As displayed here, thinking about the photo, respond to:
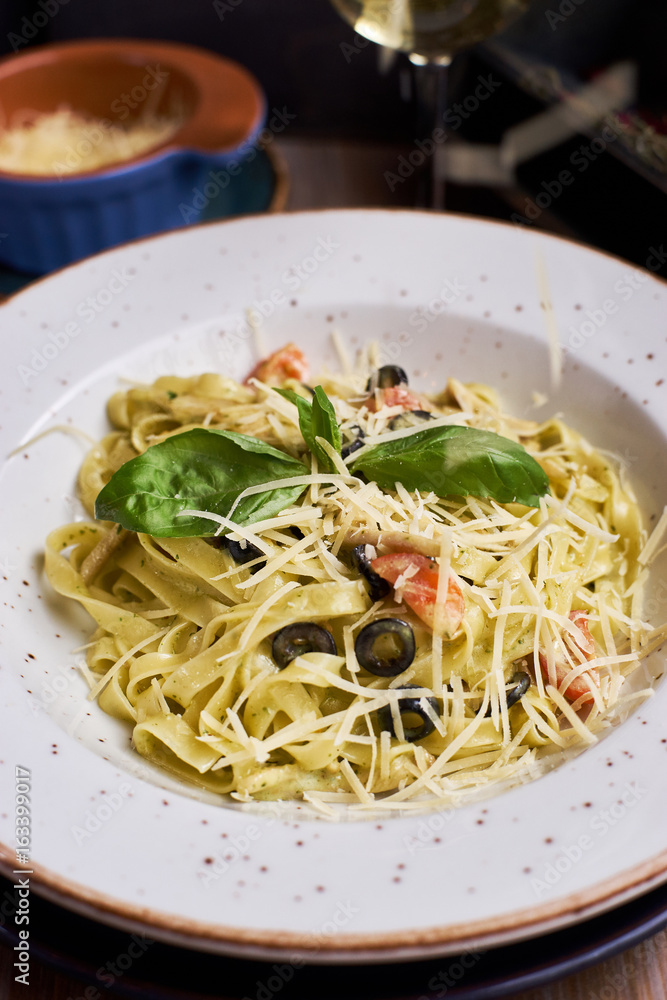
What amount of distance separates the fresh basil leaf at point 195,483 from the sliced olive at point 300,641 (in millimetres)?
327

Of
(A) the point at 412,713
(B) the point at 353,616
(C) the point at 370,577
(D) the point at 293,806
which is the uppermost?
(C) the point at 370,577

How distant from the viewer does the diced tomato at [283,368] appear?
3.51m

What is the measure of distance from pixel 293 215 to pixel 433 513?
5.86 feet

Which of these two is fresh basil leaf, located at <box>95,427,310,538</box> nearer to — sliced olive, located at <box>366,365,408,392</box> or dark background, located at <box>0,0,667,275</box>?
sliced olive, located at <box>366,365,408,392</box>

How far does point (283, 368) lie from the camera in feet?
11.6

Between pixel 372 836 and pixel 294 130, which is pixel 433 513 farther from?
pixel 294 130

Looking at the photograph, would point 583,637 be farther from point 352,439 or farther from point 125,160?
point 125,160

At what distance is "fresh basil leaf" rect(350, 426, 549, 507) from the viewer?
2.59m

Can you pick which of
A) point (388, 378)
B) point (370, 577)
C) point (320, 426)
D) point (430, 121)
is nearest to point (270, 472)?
point (320, 426)

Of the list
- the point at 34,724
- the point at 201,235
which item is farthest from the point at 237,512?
the point at 201,235

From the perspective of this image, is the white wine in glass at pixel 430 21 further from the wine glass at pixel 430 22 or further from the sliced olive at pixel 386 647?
the sliced olive at pixel 386 647

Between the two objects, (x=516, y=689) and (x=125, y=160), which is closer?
(x=516, y=689)

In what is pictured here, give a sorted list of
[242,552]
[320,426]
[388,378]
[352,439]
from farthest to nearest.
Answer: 1. [388,378]
2. [352,439]
3. [320,426]
4. [242,552]

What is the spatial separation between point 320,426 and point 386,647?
2.21 ft
